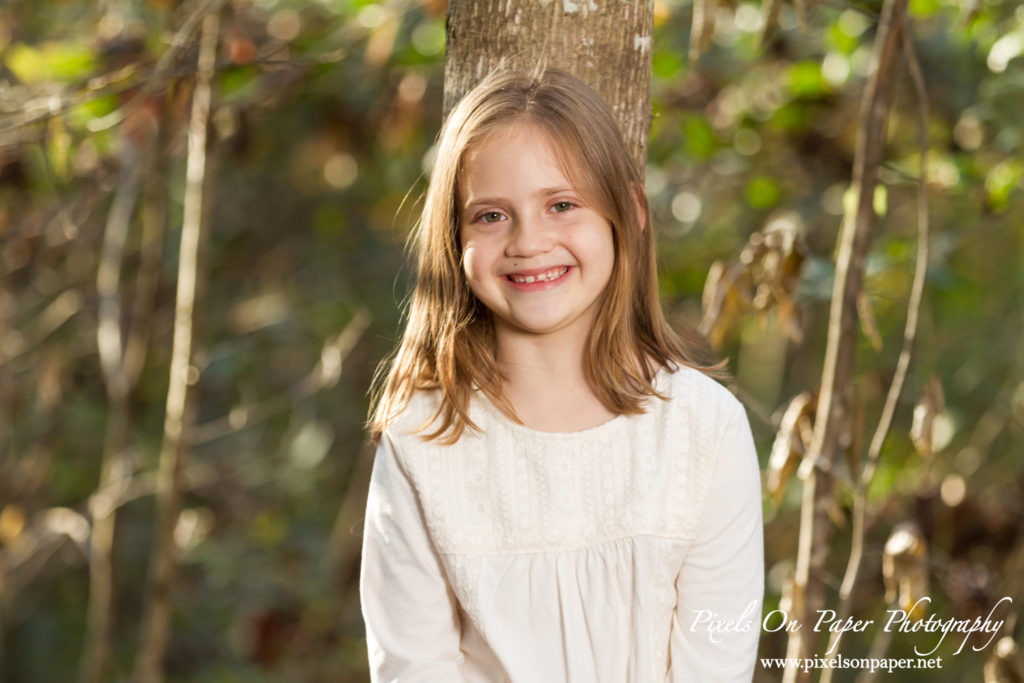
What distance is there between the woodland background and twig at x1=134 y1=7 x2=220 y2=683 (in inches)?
1.2

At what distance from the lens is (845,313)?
2.01m

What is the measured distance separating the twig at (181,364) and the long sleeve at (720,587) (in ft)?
5.14

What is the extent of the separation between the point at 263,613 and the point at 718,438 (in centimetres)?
338

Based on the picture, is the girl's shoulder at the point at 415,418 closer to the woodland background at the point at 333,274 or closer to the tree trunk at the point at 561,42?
the woodland background at the point at 333,274

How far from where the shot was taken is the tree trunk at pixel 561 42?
1521 millimetres

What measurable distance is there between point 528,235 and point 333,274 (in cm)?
351

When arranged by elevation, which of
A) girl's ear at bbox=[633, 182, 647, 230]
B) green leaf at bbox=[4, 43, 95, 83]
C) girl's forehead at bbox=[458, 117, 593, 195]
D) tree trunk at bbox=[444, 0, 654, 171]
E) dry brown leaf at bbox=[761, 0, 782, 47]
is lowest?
girl's ear at bbox=[633, 182, 647, 230]

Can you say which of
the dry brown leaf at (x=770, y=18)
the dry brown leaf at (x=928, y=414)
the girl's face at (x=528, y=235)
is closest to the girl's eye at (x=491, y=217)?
the girl's face at (x=528, y=235)

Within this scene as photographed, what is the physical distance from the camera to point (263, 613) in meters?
4.52

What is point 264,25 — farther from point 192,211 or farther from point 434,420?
point 434,420

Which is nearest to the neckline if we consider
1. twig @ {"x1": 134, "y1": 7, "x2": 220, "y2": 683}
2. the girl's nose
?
the girl's nose

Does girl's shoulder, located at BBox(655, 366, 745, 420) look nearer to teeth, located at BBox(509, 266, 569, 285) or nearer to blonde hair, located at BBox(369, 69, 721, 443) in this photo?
blonde hair, located at BBox(369, 69, 721, 443)

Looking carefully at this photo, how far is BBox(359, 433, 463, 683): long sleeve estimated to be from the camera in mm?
1552

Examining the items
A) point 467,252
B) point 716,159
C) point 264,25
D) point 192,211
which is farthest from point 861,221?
point 264,25
